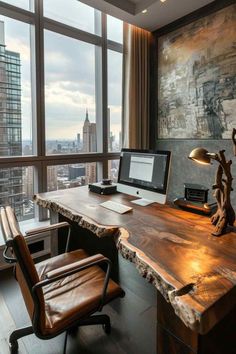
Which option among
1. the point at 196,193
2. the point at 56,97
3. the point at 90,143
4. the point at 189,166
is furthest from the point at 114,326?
the point at 56,97

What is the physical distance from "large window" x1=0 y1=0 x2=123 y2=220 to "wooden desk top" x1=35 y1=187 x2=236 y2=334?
3.89 feet

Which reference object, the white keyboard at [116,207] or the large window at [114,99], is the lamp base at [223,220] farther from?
the large window at [114,99]

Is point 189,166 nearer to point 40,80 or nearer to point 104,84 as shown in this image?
point 104,84

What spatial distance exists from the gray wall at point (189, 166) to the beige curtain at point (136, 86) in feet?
1.43

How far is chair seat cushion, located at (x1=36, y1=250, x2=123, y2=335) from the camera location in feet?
4.09

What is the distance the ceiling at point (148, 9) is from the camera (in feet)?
9.75

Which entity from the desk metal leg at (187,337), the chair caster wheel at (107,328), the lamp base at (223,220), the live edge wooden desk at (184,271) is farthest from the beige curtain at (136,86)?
the desk metal leg at (187,337)

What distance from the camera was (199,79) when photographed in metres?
3.25

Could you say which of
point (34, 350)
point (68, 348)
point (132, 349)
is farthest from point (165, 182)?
point (34, 350)

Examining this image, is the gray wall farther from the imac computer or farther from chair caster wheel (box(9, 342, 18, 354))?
chair caster wheel (box(9, 342, 18, 354))

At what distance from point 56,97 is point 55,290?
2.44 metres

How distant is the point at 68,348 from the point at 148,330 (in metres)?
0.57

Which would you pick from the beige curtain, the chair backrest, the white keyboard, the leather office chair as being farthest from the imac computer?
the beige curtain

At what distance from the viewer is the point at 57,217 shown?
7.29ft
